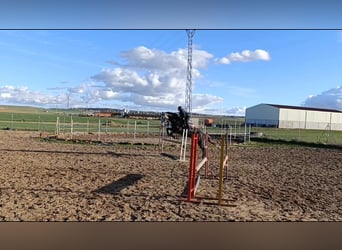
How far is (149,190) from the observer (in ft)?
18.1

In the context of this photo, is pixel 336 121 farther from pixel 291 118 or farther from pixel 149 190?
pixel 149 190

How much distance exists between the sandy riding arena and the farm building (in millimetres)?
14025

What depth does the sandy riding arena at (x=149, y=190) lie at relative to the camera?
13.7ft

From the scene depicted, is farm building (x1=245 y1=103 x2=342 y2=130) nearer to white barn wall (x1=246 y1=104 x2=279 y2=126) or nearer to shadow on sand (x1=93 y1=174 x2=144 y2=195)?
white barn wall (x1=246 y1=104 x2=279 y2=126)

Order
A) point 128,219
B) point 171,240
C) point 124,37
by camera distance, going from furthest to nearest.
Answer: point 124,37
point 128,219
point 171,240

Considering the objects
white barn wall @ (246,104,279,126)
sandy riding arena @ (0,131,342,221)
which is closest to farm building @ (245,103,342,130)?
white barn wall @ (246,104,279,126)

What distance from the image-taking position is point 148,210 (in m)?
4.30

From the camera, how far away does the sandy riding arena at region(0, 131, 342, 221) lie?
4.18 m

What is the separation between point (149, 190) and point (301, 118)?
1990 centimetres

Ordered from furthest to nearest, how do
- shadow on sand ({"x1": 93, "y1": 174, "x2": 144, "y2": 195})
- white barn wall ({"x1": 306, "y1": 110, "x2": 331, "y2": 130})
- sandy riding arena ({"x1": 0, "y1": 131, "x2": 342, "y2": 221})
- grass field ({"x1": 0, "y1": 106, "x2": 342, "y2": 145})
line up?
white barn wall ({"x1": 306, "y1": 110, "x2": 331, "y2": 130}), grass field ({"x1": 0, "y1": 106, "x2": 342, "y2": 145}), shadow on sand ({"x1": 93, "y1": 174, "x2": 144, "y2": 195}), sandy riding arena ({"x1": 0, "y1": 131, "x2": 342, "y2": 221})
